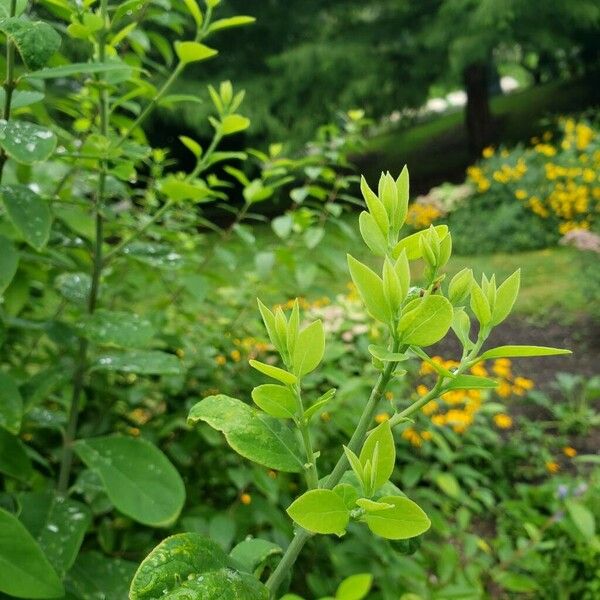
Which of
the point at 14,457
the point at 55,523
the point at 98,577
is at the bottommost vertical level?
the point at 98,577

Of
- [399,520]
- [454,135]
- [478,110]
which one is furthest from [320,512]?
[454,135]

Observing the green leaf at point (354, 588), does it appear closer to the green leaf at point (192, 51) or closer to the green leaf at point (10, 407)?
the green leaf at point (10, 407)

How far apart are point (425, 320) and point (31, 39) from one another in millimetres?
601

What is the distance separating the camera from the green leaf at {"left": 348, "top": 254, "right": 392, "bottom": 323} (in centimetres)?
48

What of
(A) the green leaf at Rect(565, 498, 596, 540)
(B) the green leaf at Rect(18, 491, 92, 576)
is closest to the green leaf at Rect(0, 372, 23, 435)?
(B) the green leaf at Rect(18, 491, 92, 576)

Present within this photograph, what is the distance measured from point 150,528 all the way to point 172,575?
120 centimetres

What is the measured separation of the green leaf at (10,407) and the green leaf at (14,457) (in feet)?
0.16

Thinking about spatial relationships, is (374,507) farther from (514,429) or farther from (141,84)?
(514,429)

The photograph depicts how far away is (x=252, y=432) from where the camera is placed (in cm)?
57

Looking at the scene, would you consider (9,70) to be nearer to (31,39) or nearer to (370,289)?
(31,39)

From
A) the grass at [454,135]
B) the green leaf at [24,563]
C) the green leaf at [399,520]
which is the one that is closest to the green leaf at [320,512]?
the green leaf at [399,520]

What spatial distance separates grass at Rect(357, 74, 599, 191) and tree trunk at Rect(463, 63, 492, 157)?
44 centimetres

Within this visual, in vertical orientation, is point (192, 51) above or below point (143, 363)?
above

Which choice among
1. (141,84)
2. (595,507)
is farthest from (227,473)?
(595,507)
